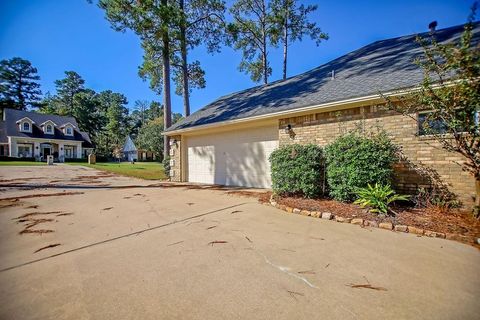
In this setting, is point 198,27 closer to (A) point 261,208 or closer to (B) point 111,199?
(B) point 111,199

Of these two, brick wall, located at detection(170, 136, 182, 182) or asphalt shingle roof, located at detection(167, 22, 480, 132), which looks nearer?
asphalt shingle roof, located at detection(167, 22, 480, 132)

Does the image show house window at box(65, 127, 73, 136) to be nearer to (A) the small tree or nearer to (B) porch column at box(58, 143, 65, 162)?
(B) porch column at box(58, 143, 65, 162)

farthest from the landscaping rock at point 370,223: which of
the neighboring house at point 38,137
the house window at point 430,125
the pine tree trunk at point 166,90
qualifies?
the neighboring house at point 38,137

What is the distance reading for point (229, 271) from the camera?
2.49 metres

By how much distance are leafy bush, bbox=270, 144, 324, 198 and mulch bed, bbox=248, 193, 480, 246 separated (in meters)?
0.60

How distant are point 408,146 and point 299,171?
2.58 metres

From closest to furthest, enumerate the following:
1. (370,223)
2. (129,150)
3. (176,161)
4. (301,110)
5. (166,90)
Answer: (370,223) → (301,110) → (176,161) → (166,90) → (129,150)

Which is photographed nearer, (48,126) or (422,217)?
(422,217)

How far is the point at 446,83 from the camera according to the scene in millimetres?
4195

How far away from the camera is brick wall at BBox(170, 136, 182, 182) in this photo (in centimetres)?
1145

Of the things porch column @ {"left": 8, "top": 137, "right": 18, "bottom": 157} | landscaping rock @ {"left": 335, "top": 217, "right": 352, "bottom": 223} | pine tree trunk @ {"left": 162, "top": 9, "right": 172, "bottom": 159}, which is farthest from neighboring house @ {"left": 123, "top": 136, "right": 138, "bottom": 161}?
landscaping rock @ {"left": 335, "top": 217, "right": 352, "bottom": 223}

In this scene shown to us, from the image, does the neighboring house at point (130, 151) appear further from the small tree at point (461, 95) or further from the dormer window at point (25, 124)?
the small tree at point (461, 95)

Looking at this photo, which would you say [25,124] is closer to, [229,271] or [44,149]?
[44,149]

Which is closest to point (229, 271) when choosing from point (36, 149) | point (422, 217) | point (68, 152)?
point (422, 217)
